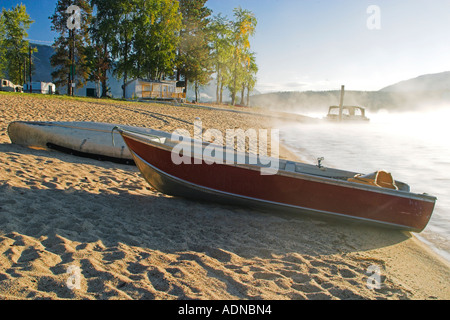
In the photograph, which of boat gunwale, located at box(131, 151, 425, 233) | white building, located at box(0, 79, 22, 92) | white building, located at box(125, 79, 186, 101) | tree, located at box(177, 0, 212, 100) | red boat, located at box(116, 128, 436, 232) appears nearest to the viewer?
red boat, located at box(116, 128, 436, 232)

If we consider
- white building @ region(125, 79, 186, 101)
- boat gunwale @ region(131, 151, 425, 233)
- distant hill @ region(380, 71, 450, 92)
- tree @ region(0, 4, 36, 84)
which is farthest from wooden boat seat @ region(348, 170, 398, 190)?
distant hill @ region(380, 71, 450, 92)

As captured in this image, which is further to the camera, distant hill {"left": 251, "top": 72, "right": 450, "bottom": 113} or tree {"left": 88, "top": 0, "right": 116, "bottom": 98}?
distant hill {"left": 251, "top": 72, "right": 450, "bottom": 113}

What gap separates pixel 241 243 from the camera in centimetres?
422

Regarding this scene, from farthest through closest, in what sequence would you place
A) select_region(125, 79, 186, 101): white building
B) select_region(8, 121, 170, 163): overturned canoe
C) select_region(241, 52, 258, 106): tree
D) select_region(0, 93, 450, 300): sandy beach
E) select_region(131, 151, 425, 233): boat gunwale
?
select_region(241, 52, 258, 106): tree < select_region(125, 79, 186, 101): white building < select_region(8, 121, 170, 163): overturned canoe < select_region(131, 151, 425, 233): boat gunwale < select_region(0, 93, 450, 300): sandy beach

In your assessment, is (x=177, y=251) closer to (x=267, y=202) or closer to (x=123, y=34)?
(x=267, y=202)

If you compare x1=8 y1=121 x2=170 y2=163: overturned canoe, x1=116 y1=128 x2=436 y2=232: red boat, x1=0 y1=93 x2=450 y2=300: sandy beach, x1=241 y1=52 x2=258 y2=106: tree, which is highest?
x1=241 y1=52 x2=258 y2=106: tree

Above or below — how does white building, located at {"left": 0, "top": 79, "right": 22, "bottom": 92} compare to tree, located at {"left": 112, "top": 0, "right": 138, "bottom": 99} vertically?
below

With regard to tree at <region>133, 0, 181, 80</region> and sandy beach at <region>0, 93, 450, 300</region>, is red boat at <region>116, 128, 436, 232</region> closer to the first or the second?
sandy beach at <region>0, 93, 450, 300</region>

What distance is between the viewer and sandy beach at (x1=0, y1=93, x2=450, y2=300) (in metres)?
2.94

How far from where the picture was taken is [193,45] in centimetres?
4731

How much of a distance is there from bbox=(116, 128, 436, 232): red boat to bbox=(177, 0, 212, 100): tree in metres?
43.6

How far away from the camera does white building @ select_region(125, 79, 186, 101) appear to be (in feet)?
139

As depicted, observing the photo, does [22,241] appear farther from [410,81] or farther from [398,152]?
[410,81]
